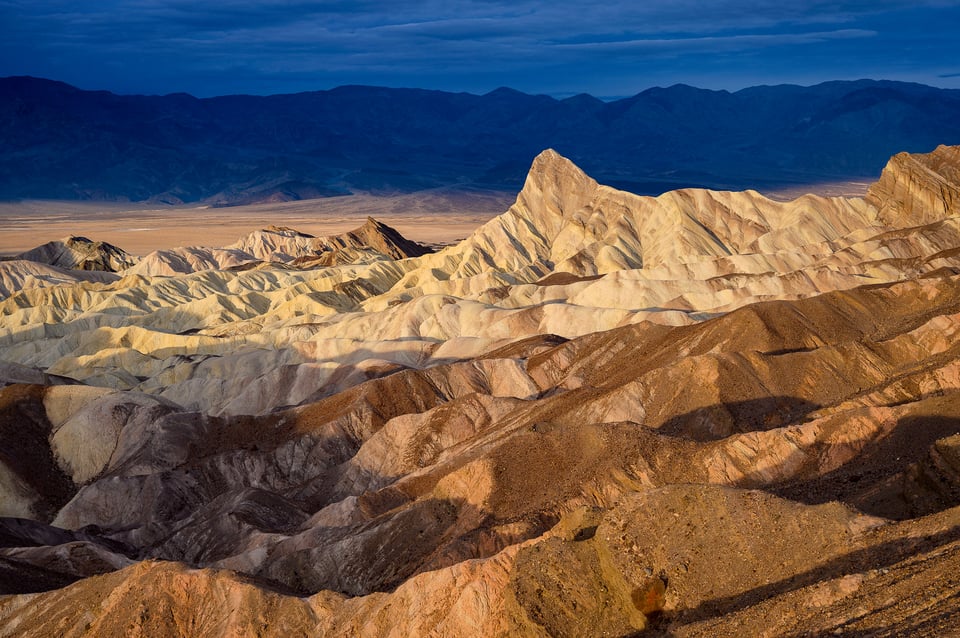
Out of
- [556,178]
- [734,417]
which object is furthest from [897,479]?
[556,178]

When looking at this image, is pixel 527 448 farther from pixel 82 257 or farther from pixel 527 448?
pixel 82 257

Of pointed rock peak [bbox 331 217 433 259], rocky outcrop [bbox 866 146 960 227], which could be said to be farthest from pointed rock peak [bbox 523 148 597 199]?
rocky outcrop [bbox 866 146 960 227]

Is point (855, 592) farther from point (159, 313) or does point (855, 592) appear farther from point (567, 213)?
point (567, 213)

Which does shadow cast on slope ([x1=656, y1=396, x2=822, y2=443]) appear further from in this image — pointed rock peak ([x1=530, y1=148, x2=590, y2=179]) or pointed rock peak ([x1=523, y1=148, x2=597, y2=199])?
pointed rock peak ([x1=530, y1=148, x2=590, y2=179])

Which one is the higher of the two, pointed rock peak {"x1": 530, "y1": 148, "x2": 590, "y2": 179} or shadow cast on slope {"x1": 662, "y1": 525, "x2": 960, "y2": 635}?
shadow cast on slope {"x1": 662, "y1": 525, "x2": 960, "y2": 635}

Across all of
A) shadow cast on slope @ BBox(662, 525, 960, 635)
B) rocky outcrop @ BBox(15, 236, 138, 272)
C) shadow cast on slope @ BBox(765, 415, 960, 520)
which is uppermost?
shadow cast on slope @ BBox(662, 525, 960, 635)

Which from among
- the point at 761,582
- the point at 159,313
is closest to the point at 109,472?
the point at 761,582
